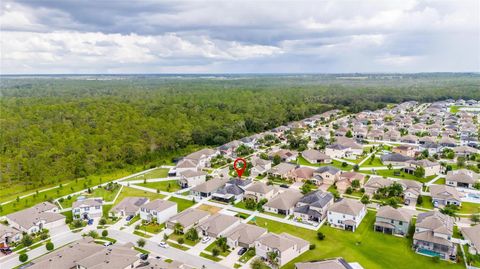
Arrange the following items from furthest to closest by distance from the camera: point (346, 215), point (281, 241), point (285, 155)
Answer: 1. point (285, 155)
2. point (346, 215)
3. point (281, 241)

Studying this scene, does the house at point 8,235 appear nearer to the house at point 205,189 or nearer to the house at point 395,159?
the house at point 205,189

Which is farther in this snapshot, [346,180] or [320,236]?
[346,180]

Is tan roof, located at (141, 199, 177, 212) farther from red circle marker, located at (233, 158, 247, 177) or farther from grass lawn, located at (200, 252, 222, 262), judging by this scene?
red circle marker, located at (233, 158, 247, 177)

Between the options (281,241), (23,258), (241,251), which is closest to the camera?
(23,258)

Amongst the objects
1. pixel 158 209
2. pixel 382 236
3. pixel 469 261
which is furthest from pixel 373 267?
pixel 158 209

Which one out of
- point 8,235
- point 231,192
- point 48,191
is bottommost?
point 48,191

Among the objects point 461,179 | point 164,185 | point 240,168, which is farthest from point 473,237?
point 164,185

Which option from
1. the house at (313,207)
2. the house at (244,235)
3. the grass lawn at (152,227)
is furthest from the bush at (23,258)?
the house at (313,207)

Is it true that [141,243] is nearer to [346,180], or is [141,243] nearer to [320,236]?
[320,236]
